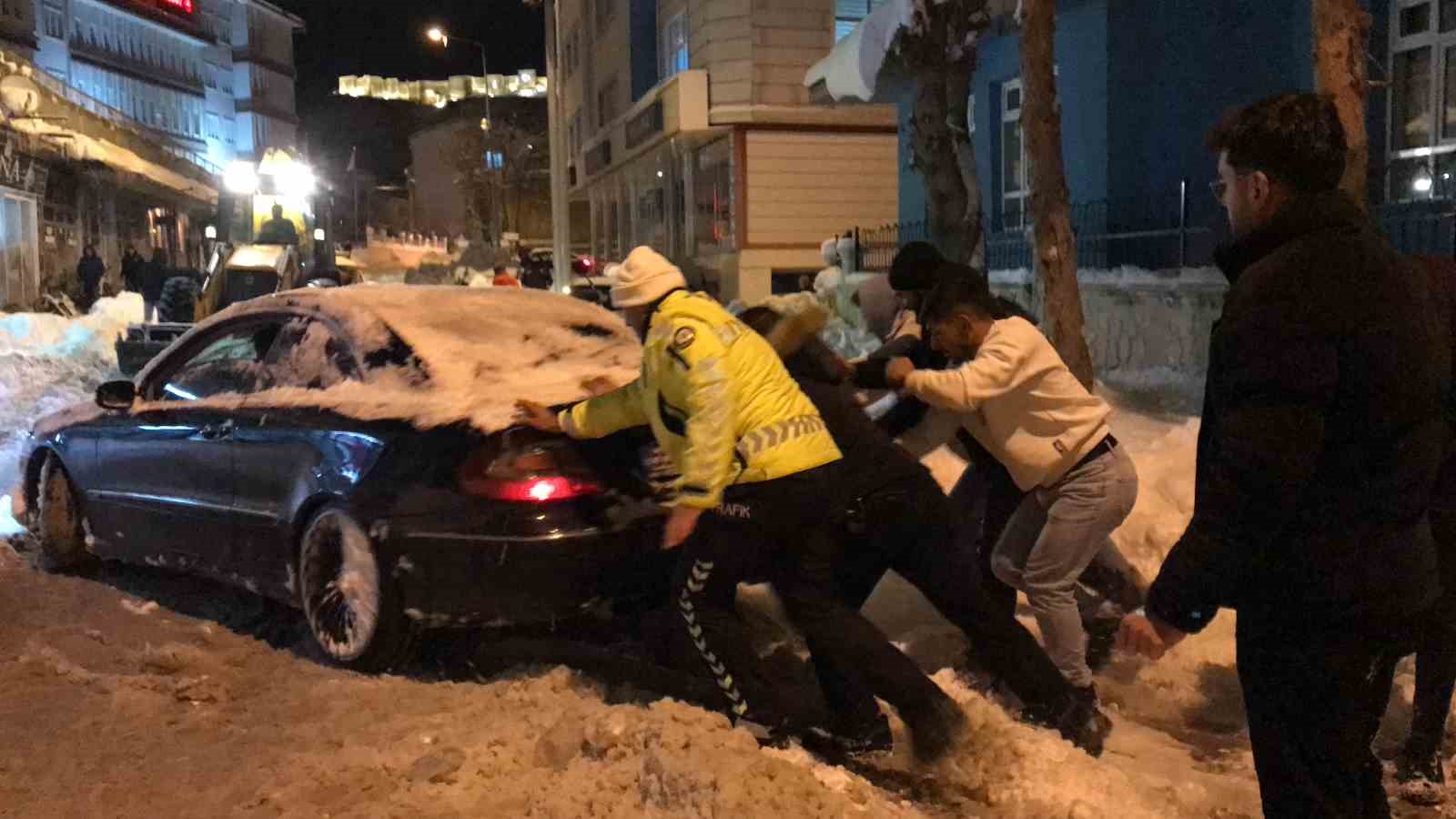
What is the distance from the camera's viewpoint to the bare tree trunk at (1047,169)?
319 inches

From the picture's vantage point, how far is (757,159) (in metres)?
25.3

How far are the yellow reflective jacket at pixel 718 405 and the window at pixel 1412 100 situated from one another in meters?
9.12

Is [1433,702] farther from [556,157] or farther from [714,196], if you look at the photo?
[714,196]

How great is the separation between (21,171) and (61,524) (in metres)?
25.9

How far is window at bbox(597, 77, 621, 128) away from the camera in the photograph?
3491cm

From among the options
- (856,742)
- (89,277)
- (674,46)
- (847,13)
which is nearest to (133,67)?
(89,277)

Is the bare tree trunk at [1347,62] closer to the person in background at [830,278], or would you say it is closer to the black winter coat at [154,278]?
the person in background at [830,278]

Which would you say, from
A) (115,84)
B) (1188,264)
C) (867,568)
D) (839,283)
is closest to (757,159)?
(839,283)

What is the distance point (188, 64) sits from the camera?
2146 inches

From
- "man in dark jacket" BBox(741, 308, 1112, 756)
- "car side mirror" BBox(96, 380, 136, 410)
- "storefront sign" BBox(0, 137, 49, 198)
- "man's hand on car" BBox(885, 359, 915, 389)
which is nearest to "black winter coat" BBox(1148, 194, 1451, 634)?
"man in dark jacket" BBox(741, 308, 1112, 756)

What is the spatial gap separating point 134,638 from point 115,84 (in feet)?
155

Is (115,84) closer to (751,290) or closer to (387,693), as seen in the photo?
(751,290)

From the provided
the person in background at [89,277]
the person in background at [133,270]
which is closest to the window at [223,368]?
the person in background at [133,270]

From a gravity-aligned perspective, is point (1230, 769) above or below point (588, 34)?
below
